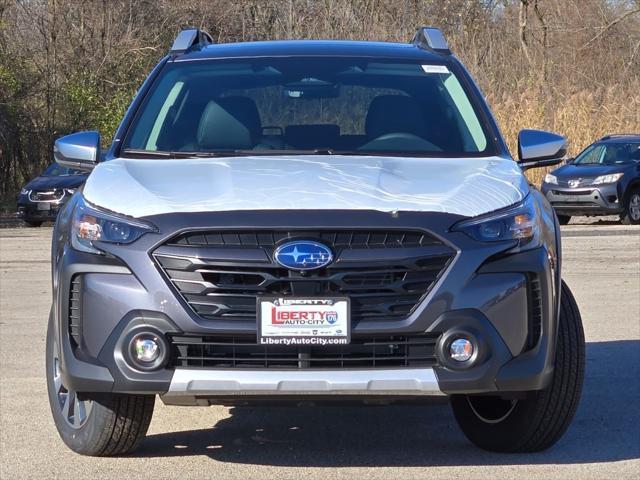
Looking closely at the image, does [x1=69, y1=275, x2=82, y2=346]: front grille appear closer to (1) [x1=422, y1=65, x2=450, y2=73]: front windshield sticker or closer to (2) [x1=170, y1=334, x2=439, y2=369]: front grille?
(2) [x1=170, y1=334, x2=439, y2=369]: front grille

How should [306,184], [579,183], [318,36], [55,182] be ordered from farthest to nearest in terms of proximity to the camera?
[318,36]
[55,182]
[579,183]
[306,184]

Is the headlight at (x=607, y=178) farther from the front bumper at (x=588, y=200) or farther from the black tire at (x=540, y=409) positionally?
the black tire at (x=540, y=409)

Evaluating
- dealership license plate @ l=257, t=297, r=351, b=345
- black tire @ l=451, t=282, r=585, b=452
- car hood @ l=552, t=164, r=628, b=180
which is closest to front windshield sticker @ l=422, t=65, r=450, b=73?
black tire @ l=451, t=282, r=585, b=452

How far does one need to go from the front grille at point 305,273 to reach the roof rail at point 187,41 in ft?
7.15

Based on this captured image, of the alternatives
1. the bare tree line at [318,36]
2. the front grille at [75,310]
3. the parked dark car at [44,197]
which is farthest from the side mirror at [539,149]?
the bare tree line at [318,36]

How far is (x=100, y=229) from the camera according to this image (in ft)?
17.7

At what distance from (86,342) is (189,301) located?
0.46 m

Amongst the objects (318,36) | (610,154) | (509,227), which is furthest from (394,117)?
(318,36)

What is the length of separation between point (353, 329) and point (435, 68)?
7.29 ft

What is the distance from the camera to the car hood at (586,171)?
24672 millimetres

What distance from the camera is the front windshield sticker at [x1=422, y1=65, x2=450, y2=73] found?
23.0 feet

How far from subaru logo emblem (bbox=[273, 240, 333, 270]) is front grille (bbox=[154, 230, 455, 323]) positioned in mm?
26

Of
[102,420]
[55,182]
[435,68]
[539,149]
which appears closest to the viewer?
[102,420]

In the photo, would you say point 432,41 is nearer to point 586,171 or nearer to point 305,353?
point 305,353
